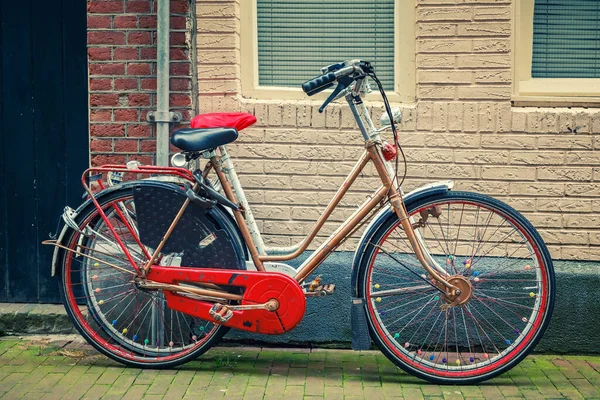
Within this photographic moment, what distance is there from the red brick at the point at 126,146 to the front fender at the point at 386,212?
5.53 ft

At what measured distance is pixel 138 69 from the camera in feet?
18.0

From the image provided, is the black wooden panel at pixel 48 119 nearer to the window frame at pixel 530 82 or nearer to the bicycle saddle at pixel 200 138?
the bicycle saddle at pixel 200 138

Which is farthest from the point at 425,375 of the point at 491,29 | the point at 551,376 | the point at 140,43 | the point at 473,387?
the point at 140,43

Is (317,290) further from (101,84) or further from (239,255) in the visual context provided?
(101,84)

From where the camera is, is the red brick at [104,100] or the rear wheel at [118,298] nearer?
the rear wheel at [118,298]

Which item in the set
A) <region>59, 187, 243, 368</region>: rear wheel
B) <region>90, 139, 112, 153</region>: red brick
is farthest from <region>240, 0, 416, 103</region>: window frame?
<region>59, 187, 243, 368</region>: rear wheel

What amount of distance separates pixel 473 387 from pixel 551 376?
1.66ft

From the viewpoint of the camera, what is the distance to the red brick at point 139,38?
546 centimetres

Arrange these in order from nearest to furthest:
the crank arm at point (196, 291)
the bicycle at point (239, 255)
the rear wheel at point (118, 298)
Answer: the bicycle at point (239, 255), the crank arm at point (196, 291), the rear wheel at point (118, 298)

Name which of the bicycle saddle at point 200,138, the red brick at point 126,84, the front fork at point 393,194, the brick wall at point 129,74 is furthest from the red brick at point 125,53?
the front fork at point 393,194

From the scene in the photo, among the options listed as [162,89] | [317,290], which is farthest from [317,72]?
[317,290]

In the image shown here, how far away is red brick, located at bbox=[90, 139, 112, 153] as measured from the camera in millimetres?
5551

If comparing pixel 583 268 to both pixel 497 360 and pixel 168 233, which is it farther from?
pixel 168 233

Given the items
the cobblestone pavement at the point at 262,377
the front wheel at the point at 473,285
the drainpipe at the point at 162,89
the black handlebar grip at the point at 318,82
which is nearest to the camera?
the black handlebar grip at the point at 318,82
